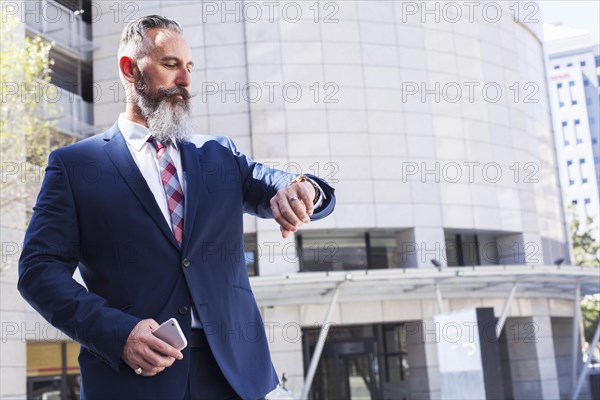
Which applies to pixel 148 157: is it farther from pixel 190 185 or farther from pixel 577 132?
pixel 577 132

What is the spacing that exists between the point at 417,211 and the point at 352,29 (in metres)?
7.24

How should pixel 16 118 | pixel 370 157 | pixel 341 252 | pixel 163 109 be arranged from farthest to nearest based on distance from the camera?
pixel 341 252 → pixel 370 157 → pixel 16 118 → pixel 163 109

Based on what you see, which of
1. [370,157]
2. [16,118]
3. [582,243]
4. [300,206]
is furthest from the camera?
[582,243]

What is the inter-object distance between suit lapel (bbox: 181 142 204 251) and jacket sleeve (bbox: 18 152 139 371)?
1.01 feet

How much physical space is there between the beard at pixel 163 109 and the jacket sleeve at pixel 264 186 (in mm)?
244

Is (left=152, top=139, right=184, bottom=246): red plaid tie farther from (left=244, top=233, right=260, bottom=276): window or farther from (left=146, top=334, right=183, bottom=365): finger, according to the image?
(left=244, top=233, right=260, bottom=276): window

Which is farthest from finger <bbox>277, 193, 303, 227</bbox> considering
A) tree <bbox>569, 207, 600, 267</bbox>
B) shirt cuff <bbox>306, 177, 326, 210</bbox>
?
tree <bbox>569, 207, 600, 267</bbox>

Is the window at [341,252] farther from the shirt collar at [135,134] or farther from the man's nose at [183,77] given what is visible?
the man's nose at [183,77]

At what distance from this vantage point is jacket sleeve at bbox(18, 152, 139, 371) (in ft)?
A: 6.60

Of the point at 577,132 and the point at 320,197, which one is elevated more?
the point at 577,132

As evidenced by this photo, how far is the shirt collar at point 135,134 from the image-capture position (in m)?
2.39

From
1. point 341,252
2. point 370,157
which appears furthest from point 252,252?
point 370,157

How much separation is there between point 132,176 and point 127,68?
352 mm

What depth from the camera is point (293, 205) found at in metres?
2.10
